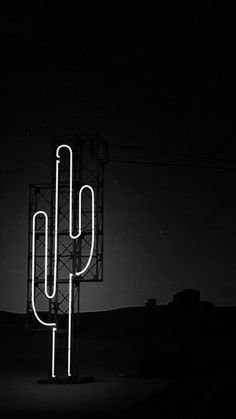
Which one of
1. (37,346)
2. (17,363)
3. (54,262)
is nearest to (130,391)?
(54,262)

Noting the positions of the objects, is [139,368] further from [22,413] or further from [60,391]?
[22,413]

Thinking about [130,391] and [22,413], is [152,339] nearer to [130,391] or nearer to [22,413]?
[130,391]

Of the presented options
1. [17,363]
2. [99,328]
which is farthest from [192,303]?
[17,363]

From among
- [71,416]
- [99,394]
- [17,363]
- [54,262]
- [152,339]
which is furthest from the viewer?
[152,339]

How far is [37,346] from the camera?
105ft

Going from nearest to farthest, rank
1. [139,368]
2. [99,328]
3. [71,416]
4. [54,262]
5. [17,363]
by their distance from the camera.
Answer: [71,416]
[54,262]
[139,368]
[17,363]
[99,328]

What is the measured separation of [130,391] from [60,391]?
144 cm

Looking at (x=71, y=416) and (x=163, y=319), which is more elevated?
(x=163, y=319)

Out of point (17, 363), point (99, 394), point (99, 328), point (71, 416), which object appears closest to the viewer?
point (71, 416)

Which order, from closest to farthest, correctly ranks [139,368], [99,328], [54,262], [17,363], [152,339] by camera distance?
[54,262]
[139,368]
[17,363]
[152,339]
[99,328]

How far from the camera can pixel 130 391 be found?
14.7 meters

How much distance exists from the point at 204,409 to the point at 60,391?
429 cm

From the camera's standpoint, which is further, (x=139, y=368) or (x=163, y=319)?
(x=163, y=319)

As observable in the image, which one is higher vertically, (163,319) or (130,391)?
(163,319)
